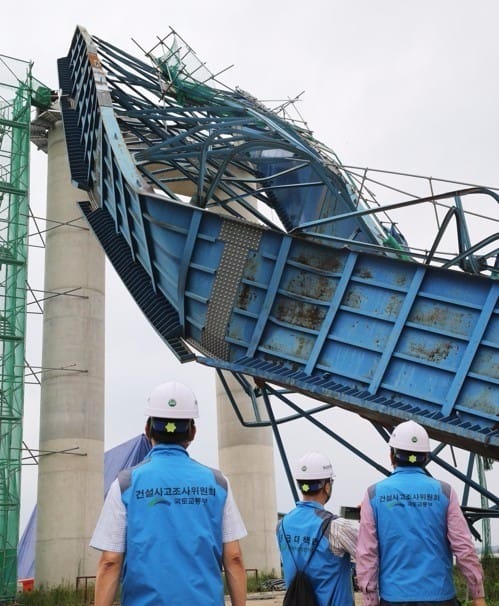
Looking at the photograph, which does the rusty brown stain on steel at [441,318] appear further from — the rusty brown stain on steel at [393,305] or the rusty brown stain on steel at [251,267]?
the rusty brown stain on steel at [251,267]

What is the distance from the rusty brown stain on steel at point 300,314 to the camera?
1052 centimetres

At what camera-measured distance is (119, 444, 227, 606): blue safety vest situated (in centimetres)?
336

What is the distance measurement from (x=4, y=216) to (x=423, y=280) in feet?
67.7

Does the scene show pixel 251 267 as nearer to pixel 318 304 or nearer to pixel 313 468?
pixel 318 304

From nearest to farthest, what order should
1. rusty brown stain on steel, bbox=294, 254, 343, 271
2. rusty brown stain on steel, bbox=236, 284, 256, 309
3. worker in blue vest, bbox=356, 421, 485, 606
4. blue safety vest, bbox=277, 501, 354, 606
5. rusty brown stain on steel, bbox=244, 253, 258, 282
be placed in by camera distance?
worker in blue vest, bbox=356, 421, 485, 606, blue safety vest, bbox=277, 501, 354, 606, rusty brown stain on steel, bbox=294, 254, 343, 271, rusty brown stain on steel, bbox=244, 253, 258, 282, rusty brown stain on steel, bbox=236, 284, 256, 309

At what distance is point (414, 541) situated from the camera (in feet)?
15.6

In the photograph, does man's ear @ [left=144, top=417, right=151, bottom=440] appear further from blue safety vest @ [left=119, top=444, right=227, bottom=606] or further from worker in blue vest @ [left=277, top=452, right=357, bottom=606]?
worker in blue vest @ [left=277, top=452, right=357, bottom=606]

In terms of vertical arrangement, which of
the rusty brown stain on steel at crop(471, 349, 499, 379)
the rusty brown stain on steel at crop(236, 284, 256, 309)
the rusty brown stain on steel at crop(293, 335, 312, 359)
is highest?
the rusty brown stain on steel at crop(236, 284, 256, 309)

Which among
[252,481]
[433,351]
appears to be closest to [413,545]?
[433,351]

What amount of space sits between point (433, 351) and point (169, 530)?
701 centimetres

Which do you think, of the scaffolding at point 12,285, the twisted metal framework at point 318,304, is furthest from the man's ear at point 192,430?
the scaffolding at point 12,285

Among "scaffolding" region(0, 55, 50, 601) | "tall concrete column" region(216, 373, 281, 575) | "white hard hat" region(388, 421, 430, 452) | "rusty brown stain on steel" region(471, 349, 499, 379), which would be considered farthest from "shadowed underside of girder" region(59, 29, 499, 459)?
"tall concrete column" region(216, 373, 281, 575)

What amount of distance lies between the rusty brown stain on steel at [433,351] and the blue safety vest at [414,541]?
5.15m

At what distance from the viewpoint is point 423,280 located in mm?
10000
